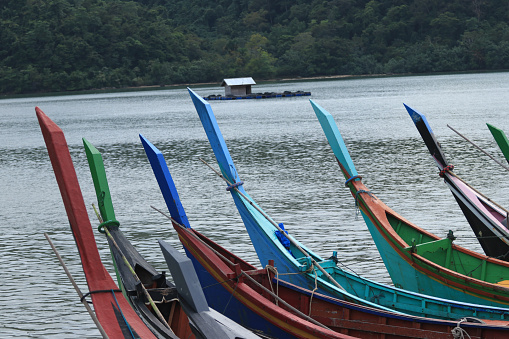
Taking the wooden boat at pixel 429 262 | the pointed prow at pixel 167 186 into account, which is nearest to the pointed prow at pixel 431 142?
the wooden boat at pixel 429 262

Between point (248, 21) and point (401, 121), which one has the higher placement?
point (248, 21)

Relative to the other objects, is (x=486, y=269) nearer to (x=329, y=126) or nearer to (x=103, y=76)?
(x=329, y=126)

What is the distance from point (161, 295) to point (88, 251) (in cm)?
202

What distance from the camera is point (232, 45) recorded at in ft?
416

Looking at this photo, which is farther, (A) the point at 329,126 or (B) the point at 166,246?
(A) the point at 329,126

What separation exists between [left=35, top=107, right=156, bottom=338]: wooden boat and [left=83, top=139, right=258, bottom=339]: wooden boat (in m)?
0.56

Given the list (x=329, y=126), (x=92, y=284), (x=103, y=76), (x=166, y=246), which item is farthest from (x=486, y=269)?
(x=103, y=76)

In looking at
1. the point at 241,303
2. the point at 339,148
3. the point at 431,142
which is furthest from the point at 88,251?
the point at 431,142

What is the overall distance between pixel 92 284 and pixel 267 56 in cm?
11409

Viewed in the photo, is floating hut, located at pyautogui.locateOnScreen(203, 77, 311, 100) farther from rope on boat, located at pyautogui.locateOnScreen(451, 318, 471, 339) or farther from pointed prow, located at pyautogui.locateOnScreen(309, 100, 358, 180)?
rope on boat, located at pyautogui.locateOnScreen(451, 318, 471, 339)

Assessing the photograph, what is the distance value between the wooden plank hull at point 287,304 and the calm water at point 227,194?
2435 mm

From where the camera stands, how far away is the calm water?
13961 millimetres

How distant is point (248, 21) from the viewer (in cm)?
14362

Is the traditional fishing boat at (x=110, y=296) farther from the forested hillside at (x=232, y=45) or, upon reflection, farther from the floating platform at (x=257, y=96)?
the forested hillside at (x=232, y=45)
